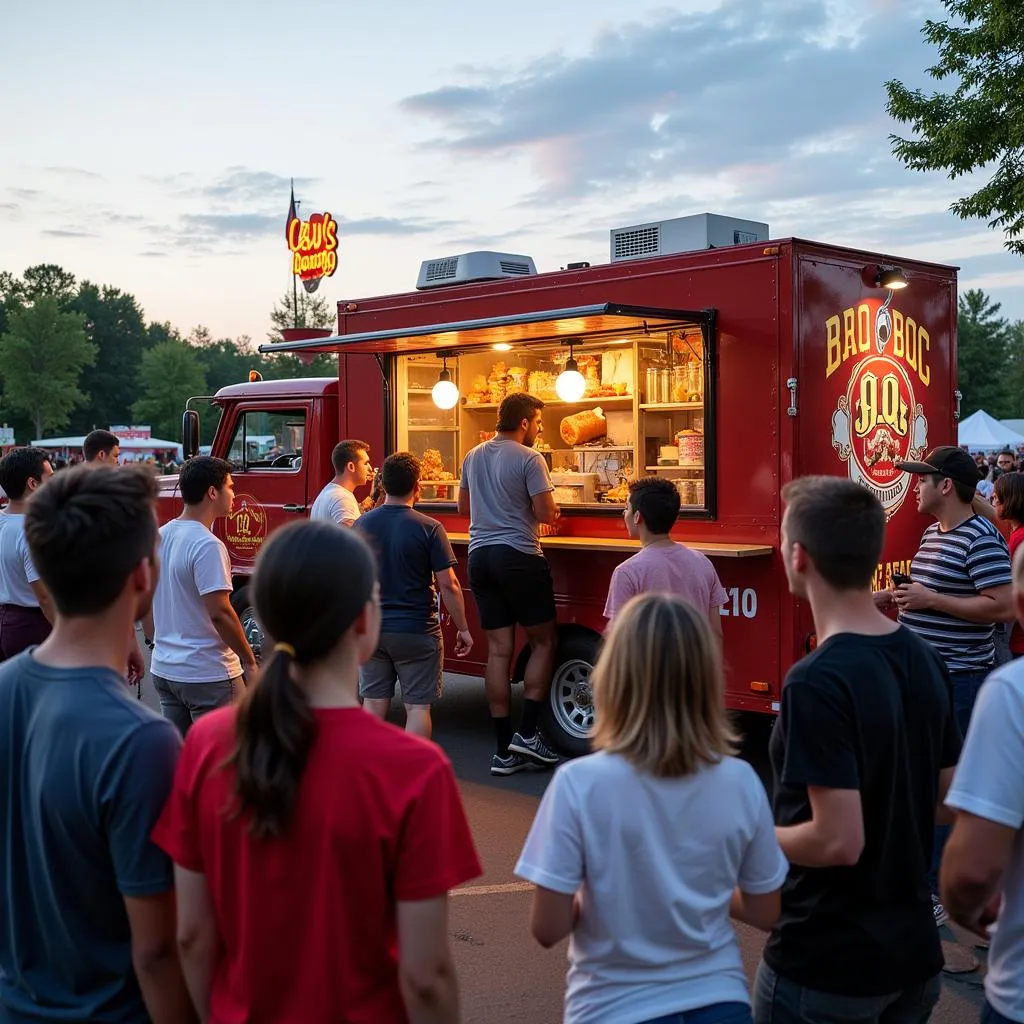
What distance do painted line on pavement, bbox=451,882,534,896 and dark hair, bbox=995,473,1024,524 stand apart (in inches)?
118

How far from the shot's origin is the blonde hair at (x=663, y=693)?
84.5 inches

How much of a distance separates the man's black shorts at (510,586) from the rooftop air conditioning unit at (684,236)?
2.07 m

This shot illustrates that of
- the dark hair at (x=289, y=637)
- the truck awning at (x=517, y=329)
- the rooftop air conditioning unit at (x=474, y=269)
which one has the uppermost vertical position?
the rooftop air conditioning unit at (x=474, y=269)

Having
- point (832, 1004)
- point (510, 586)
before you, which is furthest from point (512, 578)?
point (832, 1004)

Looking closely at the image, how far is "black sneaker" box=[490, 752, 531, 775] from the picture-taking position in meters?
7.29

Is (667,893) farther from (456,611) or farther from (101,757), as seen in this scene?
(456,611)

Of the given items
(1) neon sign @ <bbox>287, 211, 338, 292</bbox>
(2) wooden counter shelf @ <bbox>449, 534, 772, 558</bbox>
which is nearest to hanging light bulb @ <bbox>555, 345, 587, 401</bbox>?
(2) wooden counter shelf @ <bbox>449, 534, 772, 558</bbox>

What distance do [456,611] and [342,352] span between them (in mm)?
3292

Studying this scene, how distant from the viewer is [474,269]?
28.1 feet

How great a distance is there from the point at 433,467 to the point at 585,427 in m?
1.38

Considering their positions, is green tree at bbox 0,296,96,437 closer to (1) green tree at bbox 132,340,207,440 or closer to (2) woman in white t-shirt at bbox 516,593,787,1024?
(1) green tree at bbox 132,340,207,440

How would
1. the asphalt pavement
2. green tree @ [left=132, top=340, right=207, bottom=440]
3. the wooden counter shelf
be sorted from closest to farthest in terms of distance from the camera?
the asphalt pavement → the wooden counter shelf → green tree @ [left=132, top=340, right=207, bottom=440]

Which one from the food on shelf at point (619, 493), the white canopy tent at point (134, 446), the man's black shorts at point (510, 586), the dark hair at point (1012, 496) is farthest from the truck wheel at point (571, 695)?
the white canopy tent at point (134, 446)

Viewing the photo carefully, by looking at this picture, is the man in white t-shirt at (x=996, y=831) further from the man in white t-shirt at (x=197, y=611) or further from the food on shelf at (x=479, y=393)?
the food on shelf at (x=479, y=393)
